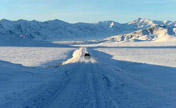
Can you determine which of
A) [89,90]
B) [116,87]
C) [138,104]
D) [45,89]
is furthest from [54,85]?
[138,104]

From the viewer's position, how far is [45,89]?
13250 mm

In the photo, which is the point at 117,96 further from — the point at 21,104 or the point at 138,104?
the point at 21,104

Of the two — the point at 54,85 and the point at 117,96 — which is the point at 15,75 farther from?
the point at 117,96

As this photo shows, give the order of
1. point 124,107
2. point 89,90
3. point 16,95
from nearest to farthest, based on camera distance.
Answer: point 124,107, point 16,95, point 89,90

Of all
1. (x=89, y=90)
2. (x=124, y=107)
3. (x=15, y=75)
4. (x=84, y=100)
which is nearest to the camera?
(x=124, y=107)

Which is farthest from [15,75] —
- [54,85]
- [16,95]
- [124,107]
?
[124,107]

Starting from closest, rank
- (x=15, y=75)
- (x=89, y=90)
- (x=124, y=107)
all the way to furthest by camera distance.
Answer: (x=124, y=107)
(x=89, y=90)
(x=15, y=75)

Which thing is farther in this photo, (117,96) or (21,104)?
(117,96)

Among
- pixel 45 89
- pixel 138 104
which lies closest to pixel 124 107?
pixel 138 104

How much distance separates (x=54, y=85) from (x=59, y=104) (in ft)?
15.0

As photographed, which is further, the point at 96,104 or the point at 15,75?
the point at 15,75

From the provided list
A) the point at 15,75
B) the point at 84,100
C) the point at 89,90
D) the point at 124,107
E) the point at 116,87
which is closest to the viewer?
the point at 124,107

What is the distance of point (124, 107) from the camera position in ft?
32.3

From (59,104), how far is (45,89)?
3453mm
